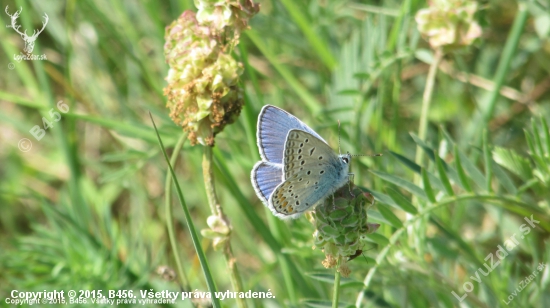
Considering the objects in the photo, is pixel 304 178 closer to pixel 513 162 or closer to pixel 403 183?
pixel 403 183

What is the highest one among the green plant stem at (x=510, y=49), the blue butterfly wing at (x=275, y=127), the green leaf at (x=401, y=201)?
the green plant stem at (x=510, y=49)

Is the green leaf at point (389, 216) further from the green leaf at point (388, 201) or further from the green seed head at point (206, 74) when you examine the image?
the green seed head at point (206, 74)

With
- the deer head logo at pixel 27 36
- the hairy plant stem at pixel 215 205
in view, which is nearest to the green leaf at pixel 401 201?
the hairy plant stem at pixel 215 205

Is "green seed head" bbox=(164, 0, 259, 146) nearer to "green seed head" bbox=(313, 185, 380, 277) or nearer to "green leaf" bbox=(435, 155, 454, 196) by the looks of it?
"green seed head" bbox=(313, 185, 380, 277)

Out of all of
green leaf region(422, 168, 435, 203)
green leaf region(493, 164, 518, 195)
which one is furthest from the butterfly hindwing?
green leaf region(493, 164, 518, 195)

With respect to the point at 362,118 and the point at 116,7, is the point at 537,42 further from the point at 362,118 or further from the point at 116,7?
the point at 116,7

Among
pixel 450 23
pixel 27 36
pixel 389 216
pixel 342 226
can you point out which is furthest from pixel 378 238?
pixel 27 36

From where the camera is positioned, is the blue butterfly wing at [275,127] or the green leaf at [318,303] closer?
the blue butterfly wing at [275,127]
